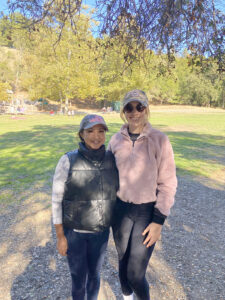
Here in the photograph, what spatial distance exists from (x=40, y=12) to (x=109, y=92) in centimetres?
4460

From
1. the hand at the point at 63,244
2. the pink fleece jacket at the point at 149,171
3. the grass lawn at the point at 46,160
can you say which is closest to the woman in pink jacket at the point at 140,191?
the pink fleece jacket at the point at 149,171

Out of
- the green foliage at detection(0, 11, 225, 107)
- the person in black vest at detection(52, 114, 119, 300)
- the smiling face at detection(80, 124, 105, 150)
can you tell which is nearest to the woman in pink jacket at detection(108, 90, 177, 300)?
the person in black vest at detection(52, 114, 119, 300)

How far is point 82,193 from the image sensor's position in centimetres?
205

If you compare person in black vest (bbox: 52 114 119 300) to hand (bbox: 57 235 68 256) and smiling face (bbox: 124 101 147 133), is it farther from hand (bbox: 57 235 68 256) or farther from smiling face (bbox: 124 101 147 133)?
smiling face (bbox: 124 101 147 133)

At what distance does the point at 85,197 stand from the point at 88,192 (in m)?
0.05

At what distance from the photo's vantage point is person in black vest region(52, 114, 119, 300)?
204cm

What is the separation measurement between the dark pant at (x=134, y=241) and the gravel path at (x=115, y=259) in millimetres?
859

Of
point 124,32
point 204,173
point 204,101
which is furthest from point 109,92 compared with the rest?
point 124,32

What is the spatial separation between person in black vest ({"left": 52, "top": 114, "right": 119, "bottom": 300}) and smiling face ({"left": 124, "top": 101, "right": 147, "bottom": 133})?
29 cm

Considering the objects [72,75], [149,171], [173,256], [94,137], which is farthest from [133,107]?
[72,75]

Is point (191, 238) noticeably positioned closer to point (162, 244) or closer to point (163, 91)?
point (162, 244)

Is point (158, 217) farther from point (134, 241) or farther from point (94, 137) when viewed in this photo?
point (94, 137)

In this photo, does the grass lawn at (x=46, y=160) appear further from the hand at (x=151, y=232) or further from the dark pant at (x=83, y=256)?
the hand at (x=151, y=232)

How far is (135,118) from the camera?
2.26 metres
